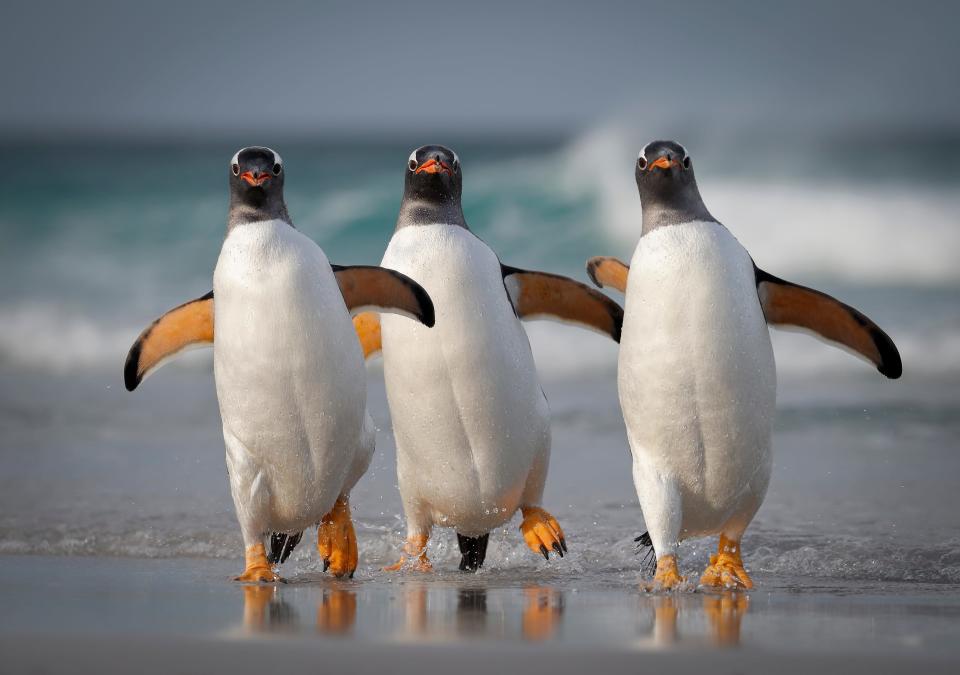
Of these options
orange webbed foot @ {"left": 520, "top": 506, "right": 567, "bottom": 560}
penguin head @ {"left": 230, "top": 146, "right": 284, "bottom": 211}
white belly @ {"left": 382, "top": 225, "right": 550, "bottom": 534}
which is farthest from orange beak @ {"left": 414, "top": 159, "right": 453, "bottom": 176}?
orange webbed foot @ {"left": 520, "top": 506, "right": 567, "bottom": 560}

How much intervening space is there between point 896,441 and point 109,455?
3987 millimetres

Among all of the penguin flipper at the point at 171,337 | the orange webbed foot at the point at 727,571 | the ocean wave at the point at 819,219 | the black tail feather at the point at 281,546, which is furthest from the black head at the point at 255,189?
the ocean wave at the point at 819,219

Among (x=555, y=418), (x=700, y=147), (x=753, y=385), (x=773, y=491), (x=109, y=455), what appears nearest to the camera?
(x=753, y=385)

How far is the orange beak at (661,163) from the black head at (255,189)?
1.11 metres

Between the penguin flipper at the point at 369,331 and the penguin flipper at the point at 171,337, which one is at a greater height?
the penguin flipper at the point at 369,331

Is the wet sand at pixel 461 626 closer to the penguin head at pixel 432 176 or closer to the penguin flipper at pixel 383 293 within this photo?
the penguin flipper at pixel 383 293

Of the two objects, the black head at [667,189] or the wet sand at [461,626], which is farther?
the black head at [667,189]

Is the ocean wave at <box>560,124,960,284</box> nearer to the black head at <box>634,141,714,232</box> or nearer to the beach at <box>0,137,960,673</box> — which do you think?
the beach at <box>0,137,960,673</box>

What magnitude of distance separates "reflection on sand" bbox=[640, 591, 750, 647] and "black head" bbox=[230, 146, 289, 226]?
1.64m

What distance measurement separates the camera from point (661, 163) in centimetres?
439

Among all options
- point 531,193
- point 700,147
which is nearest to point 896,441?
point 531,193

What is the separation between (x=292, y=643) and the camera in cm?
292

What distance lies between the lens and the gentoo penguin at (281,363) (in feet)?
14.4

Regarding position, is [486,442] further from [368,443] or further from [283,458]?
[283,458]
